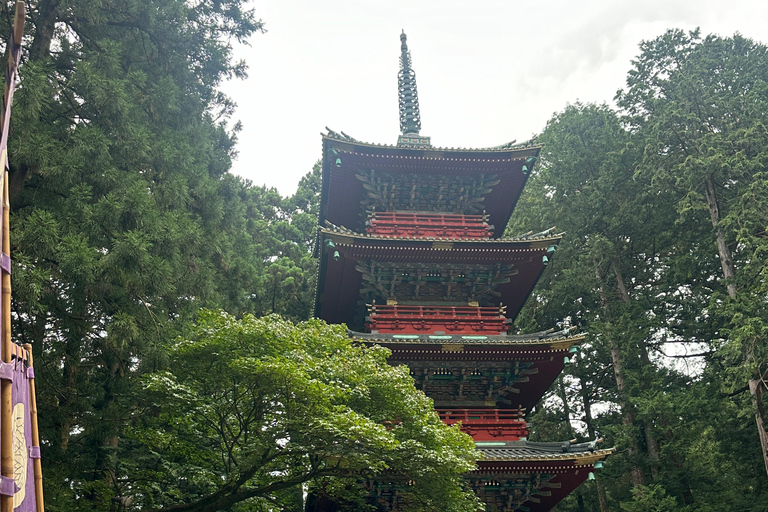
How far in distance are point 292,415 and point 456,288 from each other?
24.0 feet

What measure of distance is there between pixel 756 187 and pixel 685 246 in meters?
4.52

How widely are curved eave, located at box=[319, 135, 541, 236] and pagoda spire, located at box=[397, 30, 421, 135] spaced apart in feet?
12.6

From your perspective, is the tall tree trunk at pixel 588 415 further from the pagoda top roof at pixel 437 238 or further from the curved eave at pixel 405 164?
the pagoda top roof at pixel 437 238

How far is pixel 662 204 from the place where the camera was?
2238cm

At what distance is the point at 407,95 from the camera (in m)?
20.4

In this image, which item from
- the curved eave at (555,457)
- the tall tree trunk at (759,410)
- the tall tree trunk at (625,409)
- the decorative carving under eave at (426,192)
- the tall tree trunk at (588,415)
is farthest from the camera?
the tall tree trunk at (588,415)

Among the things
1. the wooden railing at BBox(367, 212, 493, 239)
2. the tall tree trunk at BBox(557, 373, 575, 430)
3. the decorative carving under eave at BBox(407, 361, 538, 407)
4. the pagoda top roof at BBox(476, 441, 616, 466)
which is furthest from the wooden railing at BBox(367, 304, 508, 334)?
the tall tree trunk at BBox(557, 373, 575, 430)

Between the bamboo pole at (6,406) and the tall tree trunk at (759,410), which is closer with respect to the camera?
the bamboo pole at (6,406)

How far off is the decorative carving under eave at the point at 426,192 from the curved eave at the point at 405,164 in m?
0.21

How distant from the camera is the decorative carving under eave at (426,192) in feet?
53.2

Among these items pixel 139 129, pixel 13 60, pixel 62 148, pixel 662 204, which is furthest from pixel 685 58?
pixel 13 60

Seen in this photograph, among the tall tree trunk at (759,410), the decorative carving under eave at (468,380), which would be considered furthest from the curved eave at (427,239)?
the tall tree trunk at (759,410)

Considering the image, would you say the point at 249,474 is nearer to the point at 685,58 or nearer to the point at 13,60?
the point at 13,60

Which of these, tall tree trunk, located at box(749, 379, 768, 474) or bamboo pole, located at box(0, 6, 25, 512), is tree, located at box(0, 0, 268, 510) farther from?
tall tree trunk, located at box(749, 379, 768, 474)
